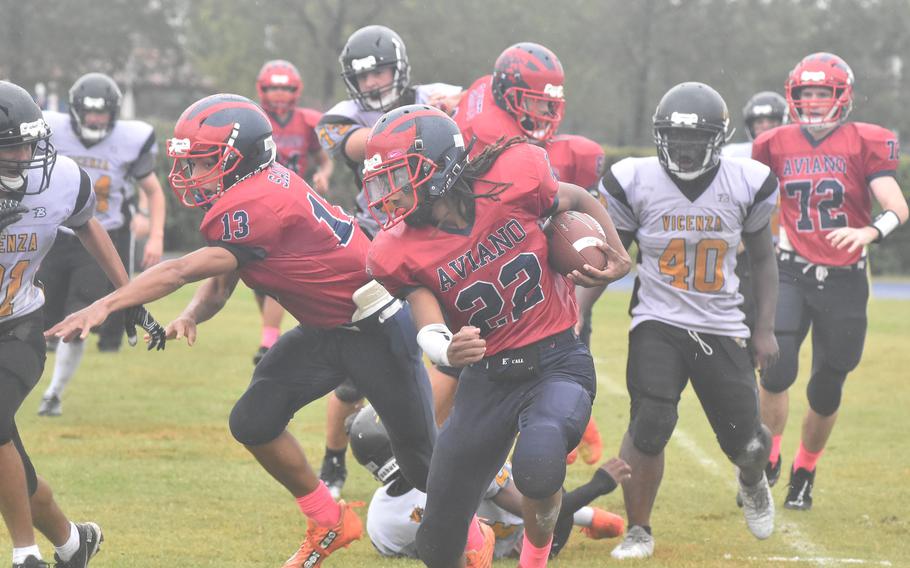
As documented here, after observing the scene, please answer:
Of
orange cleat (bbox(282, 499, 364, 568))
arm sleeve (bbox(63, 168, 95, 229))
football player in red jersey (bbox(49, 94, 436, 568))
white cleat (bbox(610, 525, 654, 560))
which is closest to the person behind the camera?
football player in red jersey (bbox(49, 94, 436, 568))

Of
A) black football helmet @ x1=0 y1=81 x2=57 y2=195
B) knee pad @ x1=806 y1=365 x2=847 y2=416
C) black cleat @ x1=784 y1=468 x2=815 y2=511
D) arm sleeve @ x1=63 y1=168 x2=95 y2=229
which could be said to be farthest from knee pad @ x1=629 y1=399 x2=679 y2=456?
black football helmet @ x1=0 y1=81 x2=57 y2=195

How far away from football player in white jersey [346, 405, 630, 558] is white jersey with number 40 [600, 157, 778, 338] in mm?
710

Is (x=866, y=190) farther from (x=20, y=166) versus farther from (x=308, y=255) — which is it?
(x=20, y=166)

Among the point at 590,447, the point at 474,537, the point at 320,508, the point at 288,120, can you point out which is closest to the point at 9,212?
the point at 320,508

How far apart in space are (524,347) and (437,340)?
0.43 metres

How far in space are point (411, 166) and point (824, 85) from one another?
10.2ft

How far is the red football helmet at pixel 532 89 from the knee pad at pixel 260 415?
1.89 meters

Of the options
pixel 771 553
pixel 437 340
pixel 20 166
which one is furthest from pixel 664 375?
pixel 20 166

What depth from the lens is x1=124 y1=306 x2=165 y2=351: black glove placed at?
14.6 feet

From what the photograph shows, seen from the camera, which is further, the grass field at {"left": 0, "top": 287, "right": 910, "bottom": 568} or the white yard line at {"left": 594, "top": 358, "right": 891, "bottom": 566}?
the grass field at {"left": 0, "top": 287, "right": 910, "bottom": 568}

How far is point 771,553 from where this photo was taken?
18.1 ft

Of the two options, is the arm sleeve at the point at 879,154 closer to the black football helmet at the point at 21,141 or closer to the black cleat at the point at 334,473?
the black cleat at the point at 334,473

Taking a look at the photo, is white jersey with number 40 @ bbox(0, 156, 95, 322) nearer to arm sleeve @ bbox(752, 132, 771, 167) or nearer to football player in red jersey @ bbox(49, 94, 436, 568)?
football player in red jersey @ bbox(49, 94, 436, 568)

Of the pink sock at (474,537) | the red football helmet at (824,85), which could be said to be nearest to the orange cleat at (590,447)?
the red football helmet at (824,85)
